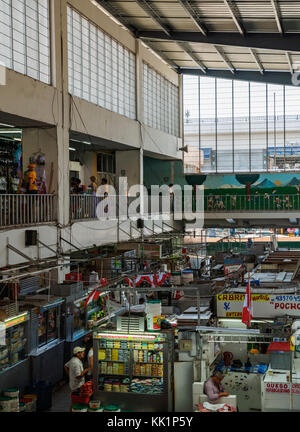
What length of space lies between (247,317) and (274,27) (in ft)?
53.6

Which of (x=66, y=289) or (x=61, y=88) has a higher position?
(x=61, y=88)

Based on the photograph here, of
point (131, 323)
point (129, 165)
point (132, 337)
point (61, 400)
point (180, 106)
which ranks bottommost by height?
point (61, 400)

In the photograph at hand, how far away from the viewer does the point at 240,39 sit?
25.2 meters

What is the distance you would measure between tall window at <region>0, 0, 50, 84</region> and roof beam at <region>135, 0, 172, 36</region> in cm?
608

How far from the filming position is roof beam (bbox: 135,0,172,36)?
22500mm

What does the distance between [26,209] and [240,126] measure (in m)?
22.7
